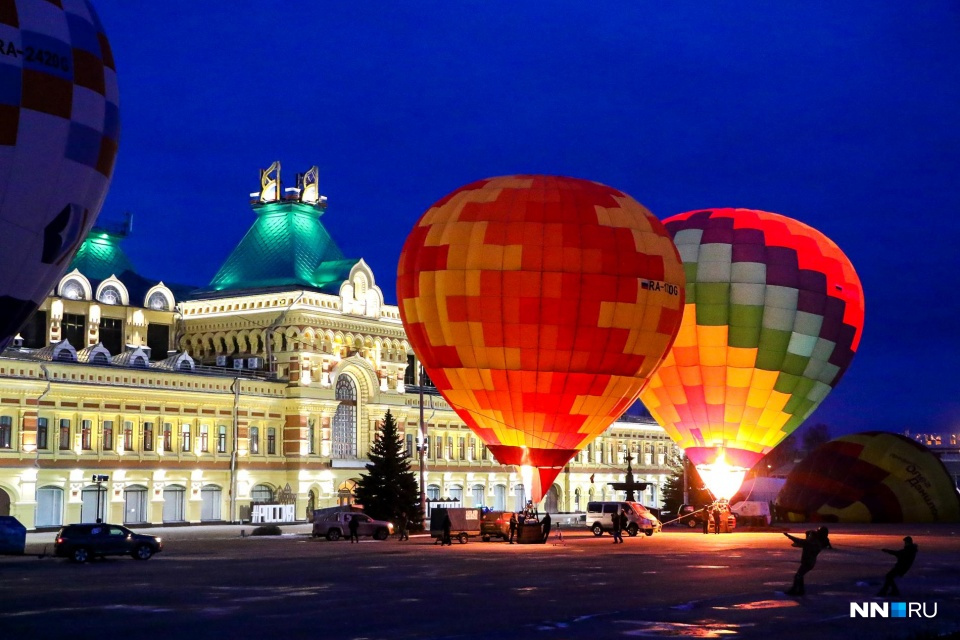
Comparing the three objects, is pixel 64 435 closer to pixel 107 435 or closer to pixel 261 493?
pixel 107 435

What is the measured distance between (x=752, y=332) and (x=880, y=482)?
13.7 m

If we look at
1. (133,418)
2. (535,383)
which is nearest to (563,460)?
(535,383)

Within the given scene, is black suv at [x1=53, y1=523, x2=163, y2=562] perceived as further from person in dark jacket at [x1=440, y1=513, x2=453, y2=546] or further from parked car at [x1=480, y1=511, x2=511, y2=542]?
parked car at [x1=480, y1=511, x2=511, y2=542]

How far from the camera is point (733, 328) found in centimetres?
4594

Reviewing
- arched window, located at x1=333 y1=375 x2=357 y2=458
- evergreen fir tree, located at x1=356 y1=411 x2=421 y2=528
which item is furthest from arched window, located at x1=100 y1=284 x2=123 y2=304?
evergreen fir tree, located at x1=356 y1=411 x2=421 y2=528

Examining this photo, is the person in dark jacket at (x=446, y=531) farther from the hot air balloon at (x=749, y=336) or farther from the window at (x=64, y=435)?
the window at (x=64, y=435)

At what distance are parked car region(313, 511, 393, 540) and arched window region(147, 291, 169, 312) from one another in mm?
23725

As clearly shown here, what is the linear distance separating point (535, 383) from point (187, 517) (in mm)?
26398

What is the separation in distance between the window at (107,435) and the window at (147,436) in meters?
1.83

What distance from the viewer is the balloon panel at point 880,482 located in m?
55.5

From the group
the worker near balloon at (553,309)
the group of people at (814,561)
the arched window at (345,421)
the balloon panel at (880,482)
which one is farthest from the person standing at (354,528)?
the group of people at (814,561)

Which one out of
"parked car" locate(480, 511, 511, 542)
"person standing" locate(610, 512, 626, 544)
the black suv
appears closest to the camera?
the black suv

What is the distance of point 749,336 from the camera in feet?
150

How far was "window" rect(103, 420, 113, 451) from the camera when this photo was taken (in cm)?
5706
